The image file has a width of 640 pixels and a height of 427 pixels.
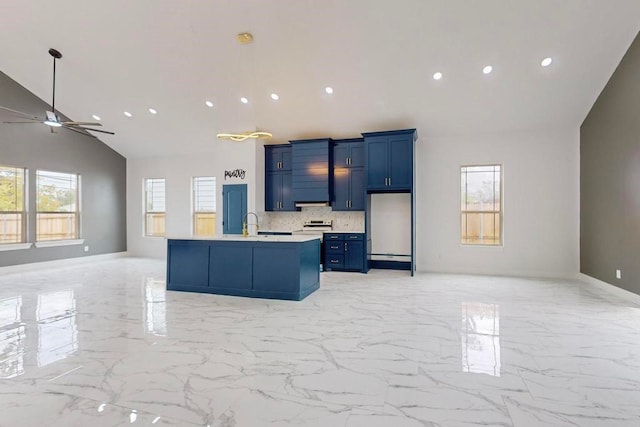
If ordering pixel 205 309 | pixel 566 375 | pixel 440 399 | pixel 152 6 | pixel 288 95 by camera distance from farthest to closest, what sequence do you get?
1. pixel 288 95
2. pixel 152 6
3. pixel 205 309
4. pixel 566 375
5. pixel 440 399

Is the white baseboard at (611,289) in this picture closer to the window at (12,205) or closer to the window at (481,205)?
the window at (481,205)

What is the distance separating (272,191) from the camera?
8.20 m

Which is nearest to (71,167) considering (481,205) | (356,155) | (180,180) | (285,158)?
(180,180)

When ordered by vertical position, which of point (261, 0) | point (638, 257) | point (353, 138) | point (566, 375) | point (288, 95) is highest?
point (261, 0)

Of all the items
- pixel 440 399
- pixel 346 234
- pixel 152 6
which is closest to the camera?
pixel 440 399

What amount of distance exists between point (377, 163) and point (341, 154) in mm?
941

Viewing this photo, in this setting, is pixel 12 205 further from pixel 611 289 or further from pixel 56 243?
pixel 611 289

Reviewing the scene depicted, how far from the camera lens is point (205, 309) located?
454 cm

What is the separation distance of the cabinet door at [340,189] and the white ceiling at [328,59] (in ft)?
2.78

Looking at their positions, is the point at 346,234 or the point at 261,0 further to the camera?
the point at 346,234

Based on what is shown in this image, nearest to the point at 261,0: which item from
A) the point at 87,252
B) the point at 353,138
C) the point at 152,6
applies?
the point at 152,6

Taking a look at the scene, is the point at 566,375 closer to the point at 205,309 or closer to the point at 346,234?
the point at 205,309

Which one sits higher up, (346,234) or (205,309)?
(346,234)

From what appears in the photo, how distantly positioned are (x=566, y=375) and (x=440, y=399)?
111 centimetres
